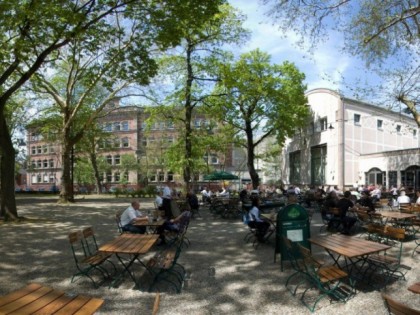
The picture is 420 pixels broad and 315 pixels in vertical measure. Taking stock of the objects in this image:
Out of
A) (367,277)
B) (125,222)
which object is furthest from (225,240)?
(367,277)

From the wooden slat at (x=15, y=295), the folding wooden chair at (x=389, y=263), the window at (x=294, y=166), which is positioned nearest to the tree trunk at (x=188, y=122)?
the folding wooden chair at (x=389, y=263)

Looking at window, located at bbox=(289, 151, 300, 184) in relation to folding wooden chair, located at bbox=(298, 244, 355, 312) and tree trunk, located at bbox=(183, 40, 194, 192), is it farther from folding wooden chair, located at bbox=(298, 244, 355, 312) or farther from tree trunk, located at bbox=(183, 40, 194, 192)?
folding wooden chair, located at bbox=(298, 244, 355, 312)

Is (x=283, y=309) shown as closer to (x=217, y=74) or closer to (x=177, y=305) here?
(x=177, y=305)

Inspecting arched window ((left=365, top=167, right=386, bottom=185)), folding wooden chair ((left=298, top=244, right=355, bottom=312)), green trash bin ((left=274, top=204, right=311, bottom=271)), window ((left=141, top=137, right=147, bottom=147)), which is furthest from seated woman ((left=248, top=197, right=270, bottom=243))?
window ((left=141, top=137, right=147, bottom=147))

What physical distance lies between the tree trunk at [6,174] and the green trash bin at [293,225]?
11.5 meters

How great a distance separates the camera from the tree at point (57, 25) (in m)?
12.1

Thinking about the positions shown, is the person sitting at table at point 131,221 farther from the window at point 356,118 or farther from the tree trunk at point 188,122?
the window at point 356,118

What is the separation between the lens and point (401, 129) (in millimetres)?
41094

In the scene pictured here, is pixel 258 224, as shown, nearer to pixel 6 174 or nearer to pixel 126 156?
pixel 6 174

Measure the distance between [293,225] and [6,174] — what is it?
11.9m

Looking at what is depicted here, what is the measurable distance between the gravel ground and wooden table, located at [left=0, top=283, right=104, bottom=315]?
5.21ft

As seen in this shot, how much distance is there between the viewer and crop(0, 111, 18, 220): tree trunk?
48.5 ft

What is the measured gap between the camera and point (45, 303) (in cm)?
374

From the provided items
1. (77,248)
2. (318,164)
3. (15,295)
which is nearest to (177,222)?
(77,248)
